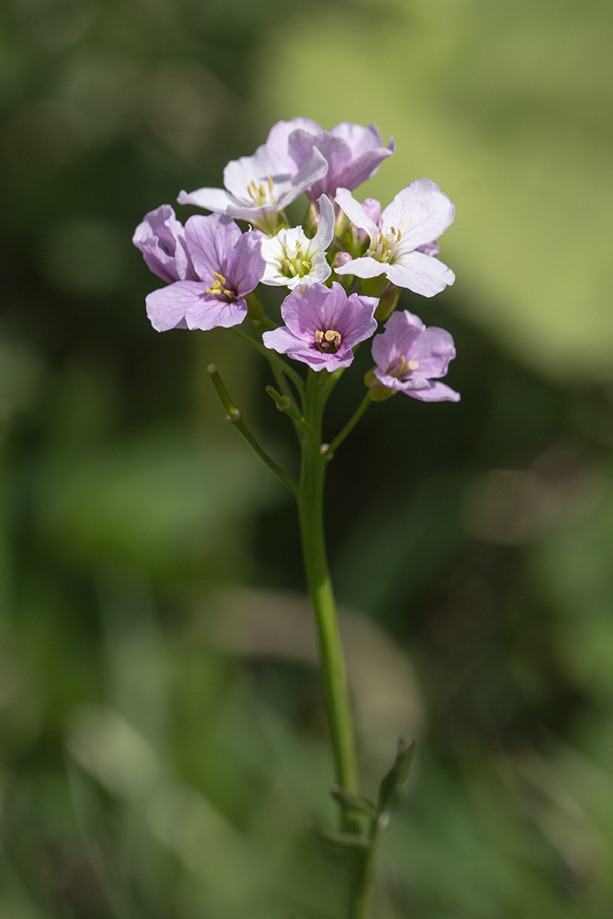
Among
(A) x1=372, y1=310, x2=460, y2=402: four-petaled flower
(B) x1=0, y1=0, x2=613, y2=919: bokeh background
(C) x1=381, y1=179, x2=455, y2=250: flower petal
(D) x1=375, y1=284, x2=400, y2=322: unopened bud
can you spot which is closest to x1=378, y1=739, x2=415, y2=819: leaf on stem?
(A) x1=372, y1=310, x2=460, y2=402: four-petaled flower

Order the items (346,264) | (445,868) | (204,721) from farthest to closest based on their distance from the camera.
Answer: (204,721), (445,868), (346,264)

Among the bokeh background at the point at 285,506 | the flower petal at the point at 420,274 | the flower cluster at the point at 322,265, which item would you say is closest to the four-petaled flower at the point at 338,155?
the flower cluster at the point at 322,265

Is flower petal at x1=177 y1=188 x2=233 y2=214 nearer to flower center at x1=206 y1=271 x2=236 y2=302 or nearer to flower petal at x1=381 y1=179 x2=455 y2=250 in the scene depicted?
flower center at x1=206 y1=271 x2=236 y2=302

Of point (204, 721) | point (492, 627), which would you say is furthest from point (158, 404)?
point (492, 627)

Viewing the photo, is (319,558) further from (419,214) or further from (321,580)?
Result: (419,214)

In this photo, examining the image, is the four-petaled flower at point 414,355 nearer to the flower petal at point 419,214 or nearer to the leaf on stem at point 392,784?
the flower petal at point 419,214

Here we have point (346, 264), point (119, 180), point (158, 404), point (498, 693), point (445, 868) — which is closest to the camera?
point (346, 264)

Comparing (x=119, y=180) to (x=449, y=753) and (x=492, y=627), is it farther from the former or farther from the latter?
(x=449, y=753)
